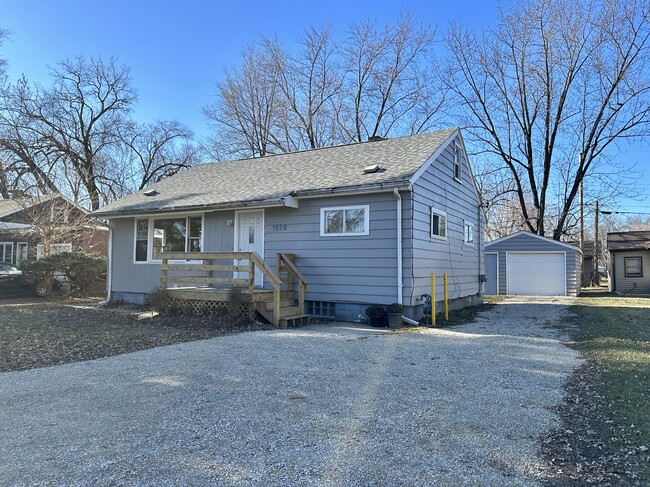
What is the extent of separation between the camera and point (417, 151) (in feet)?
37.2

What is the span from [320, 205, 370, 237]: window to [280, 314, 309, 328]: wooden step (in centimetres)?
205

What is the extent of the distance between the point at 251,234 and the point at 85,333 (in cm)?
474

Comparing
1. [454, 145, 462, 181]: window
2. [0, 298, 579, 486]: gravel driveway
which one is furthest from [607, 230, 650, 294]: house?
[0, 298, 579, 486]: gravel driveway

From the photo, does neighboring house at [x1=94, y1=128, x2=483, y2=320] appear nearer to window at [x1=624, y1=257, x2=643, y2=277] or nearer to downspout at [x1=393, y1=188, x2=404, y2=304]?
downspout at [x1=393, y1=188, x2=404, y2=304]

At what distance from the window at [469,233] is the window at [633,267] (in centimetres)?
1448

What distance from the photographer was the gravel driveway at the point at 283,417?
2.76 metres

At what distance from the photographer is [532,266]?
21047 millimetres

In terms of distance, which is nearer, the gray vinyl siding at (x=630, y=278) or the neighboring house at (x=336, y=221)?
the neighboring house at (x=336, y=221)

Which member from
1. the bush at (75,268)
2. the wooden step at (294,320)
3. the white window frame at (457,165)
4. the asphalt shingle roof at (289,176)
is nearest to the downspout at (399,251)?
the asphalt shingle roof at (289,176)

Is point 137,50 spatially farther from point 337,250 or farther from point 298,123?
point 337,250

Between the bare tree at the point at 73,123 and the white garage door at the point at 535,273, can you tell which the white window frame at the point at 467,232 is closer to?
the white garage door at the point at 535,273

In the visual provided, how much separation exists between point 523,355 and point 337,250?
16.0ft

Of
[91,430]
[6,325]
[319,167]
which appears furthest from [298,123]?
Result: [91,430]

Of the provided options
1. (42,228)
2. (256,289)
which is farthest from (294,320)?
(42,228)
